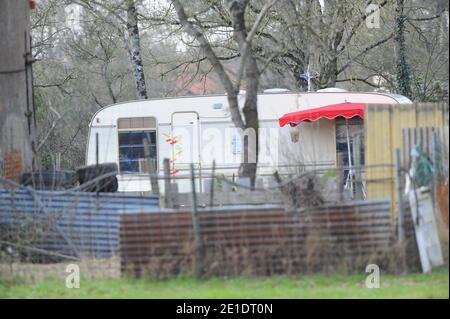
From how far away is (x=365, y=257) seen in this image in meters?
9.98

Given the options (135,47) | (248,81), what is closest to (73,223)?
(248,81)

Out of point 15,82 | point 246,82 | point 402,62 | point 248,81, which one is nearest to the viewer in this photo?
point 248,81

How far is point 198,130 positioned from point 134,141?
1686mm

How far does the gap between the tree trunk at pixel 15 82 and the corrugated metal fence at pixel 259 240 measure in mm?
4934

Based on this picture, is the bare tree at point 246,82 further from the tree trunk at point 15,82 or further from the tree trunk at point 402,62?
the tree trunk at point 402,62

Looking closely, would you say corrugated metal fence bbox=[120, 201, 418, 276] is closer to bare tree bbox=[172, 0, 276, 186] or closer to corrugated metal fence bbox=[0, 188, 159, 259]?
corrugated metal fence bbox=[0, 188, 159, 259]

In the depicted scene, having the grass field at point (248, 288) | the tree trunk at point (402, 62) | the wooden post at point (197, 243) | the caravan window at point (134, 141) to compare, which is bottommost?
the grass field at point (248, 288)

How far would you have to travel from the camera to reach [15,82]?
1466 centimetres

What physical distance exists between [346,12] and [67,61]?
15816mm

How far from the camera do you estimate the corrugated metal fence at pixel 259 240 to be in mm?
9992

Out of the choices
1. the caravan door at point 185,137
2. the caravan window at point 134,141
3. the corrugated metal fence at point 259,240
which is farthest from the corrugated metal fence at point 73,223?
the caravan window at point 134,141

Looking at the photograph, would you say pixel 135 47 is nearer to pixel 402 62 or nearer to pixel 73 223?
pixel 402 62
